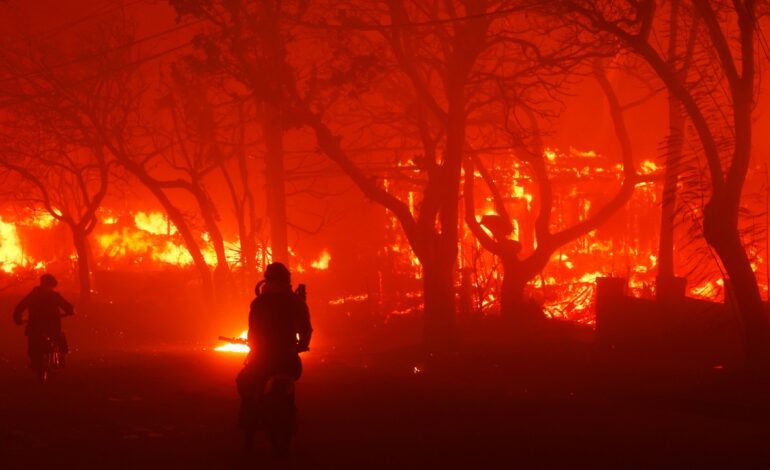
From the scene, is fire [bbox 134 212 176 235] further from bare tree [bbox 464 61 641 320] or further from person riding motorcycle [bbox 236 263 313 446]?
person riding motorcycle [bbox 236 263 313 446]

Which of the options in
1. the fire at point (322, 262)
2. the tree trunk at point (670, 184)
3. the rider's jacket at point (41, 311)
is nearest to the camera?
the rider's jacket at point (41, 311)

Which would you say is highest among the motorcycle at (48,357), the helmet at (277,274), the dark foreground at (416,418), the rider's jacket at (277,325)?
the helmet at (277,274)

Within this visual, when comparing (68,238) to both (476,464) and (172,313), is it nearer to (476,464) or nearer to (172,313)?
(172,313)

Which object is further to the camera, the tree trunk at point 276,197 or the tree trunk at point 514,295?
the tree trunk at point 514,295

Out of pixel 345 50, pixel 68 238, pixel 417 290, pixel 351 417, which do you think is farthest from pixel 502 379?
pixel 68 238

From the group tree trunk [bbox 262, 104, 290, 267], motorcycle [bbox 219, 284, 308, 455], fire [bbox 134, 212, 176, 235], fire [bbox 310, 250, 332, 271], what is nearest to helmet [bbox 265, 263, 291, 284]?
motorcycle [bbox 219, 284, 308, 455]

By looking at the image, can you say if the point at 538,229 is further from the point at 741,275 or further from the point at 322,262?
the point at 322,262

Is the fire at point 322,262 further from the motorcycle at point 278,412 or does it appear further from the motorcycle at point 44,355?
the motorcycle at point 278,412

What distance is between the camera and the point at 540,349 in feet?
65.6

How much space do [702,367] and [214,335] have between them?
1760cm

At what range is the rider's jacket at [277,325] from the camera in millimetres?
9602

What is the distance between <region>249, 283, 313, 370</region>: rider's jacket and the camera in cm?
960

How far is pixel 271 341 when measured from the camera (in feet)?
31.5

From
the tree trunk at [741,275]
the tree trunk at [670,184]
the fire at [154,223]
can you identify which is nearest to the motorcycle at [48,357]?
the tree trunk at [741,275]
